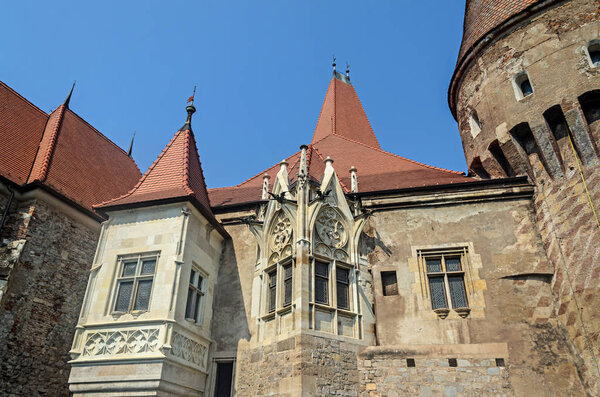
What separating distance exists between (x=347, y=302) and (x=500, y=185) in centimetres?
489

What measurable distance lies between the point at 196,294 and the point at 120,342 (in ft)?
6.77

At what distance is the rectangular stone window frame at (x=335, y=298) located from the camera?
9.90 metres

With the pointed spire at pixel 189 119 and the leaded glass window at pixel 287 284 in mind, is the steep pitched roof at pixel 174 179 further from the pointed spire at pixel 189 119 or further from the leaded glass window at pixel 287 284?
the leaded glass window at pixel 287 284

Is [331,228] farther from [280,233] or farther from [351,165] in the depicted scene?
[351,165]

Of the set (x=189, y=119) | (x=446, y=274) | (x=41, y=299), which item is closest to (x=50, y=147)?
(x=189, y=119)

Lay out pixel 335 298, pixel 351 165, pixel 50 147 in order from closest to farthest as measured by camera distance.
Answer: pixel 335 298 → pixel 50 147 → pixel 351 165

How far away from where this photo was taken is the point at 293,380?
9031 mm

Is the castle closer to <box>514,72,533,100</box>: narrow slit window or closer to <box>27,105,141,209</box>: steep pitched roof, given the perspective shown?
<box>514,72,533,100</box>: narrow slit window

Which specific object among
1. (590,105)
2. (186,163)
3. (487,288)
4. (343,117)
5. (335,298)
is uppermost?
(343,117)

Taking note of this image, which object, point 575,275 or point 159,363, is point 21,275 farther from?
point 575,275

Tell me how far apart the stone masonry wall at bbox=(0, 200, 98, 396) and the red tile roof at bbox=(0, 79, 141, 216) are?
36.8 inches

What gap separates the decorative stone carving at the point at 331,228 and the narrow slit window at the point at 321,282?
589mm

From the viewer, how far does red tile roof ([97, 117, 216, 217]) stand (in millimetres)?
11320

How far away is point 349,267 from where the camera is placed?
10.9m
